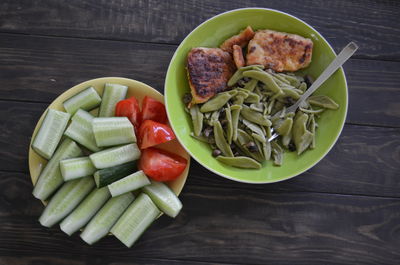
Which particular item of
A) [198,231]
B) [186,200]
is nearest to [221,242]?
→ [198,231]

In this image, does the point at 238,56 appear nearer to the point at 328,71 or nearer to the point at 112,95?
the point at 328,71

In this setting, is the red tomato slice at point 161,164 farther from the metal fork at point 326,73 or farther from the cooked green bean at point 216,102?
the metal fork at point 326,73

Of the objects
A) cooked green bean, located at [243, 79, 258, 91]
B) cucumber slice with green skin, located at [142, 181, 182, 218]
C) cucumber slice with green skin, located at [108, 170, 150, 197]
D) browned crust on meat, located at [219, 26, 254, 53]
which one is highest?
browned crust on meat, located at [219, 26, 254, 53]

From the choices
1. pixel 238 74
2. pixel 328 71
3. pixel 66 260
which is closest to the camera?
pixel 328 71

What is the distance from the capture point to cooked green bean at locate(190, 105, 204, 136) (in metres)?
2.23

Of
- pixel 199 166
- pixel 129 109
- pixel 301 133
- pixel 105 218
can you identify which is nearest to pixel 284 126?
pixel 301 133

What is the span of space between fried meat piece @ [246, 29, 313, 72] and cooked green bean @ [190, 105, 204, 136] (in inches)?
15.0

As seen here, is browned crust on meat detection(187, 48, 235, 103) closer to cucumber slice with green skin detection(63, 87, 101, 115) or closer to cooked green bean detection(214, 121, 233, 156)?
cooked green bean detection(214, 121, 233, 156)

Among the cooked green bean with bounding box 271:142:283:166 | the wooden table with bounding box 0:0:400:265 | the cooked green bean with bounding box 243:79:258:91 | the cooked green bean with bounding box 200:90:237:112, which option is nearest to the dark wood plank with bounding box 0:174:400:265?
the wooden table with bounding box 0:0:400:265

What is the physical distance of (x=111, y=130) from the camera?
7.09ft

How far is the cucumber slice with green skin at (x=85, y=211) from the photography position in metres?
2.22

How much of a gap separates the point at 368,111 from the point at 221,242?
1.23m

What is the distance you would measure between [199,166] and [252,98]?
1.75ft

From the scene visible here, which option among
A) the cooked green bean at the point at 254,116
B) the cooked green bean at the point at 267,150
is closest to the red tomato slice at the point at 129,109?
the cooked green bean at the point at 254,116
